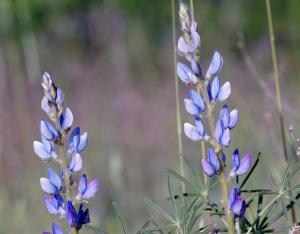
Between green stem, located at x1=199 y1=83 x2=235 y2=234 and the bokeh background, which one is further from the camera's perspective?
the bokeh background

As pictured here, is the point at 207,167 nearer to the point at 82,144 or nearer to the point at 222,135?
the point at 222,135

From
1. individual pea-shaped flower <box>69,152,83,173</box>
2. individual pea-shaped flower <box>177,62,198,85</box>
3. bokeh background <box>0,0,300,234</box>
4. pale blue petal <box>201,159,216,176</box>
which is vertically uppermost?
individual pea-shaped flower <box>177,62,198,85</box>

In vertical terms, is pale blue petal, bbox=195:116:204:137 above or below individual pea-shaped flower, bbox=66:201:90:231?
above

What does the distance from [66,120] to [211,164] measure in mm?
260

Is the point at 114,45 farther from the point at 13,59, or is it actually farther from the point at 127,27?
the point at 127,27

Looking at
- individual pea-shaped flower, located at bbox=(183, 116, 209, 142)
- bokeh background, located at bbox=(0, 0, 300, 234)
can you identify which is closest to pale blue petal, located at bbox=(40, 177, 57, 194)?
individual pea-shaped flower, located at bbox=(183, 116, 209, 142)

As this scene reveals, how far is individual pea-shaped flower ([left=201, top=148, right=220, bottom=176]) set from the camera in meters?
1.67

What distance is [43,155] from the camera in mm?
1736

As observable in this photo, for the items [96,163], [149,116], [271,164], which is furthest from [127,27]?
[271,164]

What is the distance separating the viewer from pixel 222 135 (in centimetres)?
169

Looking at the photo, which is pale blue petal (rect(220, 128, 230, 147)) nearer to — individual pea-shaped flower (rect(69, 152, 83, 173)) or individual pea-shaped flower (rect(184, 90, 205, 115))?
individual pea-shaped flower (rect(184, 90, 205, 115))

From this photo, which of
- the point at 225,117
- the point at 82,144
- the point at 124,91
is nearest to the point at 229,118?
the point at 225,117

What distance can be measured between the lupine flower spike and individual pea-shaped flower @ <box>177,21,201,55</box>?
0.73 ft

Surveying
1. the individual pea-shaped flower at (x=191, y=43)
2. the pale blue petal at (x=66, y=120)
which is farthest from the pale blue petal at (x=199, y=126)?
the pale blue petal at (x=66, y=120)
